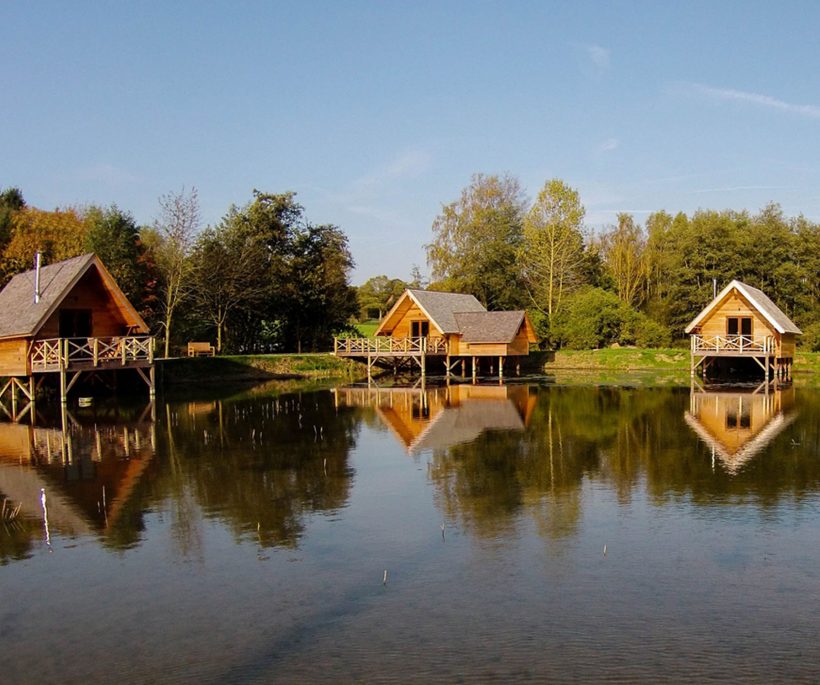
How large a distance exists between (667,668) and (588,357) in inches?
1576

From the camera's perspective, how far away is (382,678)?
21.8 feet

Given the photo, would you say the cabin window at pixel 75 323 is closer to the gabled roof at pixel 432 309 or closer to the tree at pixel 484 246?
the gabled roof at pixel 432 309

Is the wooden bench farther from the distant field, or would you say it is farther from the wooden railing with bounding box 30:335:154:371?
the distant field

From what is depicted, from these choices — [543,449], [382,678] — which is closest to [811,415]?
[543,449]

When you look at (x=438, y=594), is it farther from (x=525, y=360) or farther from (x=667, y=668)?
(x=525, y=360)

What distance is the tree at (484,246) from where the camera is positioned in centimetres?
5647

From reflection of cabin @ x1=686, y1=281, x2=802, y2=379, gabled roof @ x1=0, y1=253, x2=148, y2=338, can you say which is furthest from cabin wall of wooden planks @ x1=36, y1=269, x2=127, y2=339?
reflection of cabin @ x1=686, y1=281, x2=802, y2=379

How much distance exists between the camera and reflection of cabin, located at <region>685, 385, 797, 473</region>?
57.6ft

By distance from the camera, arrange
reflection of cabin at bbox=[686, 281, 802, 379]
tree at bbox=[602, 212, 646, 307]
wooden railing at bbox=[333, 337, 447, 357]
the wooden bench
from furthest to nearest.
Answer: tree at bbox=[602, 212, 646, 307], the wooden bench, wooden railing at bbox=[333, 337, 447, 357], reflection of cabin at bbox=[686, 281, 802, 379]

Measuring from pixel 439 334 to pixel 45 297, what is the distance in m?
20.1

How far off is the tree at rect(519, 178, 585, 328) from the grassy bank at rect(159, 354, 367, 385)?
15.3 meters

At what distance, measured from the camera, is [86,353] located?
91.8ft

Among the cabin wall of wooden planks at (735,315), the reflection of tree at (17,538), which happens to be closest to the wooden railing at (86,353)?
the reflection of tree at (17,538)

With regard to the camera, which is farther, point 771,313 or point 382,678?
point 771,313
